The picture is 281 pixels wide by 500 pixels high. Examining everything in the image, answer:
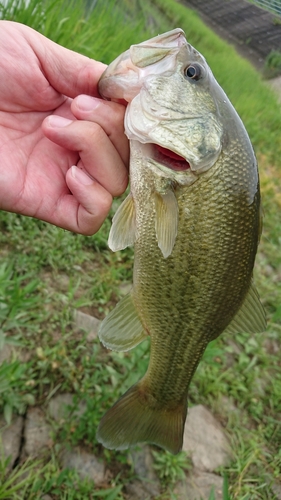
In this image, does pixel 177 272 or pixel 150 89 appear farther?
pixel 177 272

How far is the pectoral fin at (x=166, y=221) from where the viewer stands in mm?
1305

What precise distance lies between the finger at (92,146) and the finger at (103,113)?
2 cm

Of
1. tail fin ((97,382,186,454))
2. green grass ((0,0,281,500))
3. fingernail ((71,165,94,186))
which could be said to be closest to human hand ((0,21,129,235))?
fingernail ((71,165,94,186))

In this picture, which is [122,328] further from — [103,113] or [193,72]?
[193,72]

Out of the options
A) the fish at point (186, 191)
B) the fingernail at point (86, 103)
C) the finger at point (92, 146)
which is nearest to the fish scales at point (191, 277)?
the fish at point (186, 191)

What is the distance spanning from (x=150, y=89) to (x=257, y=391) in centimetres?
203

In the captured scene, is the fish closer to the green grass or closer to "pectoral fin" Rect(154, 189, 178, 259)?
"pectoral fin" Rect(154, 189, 178, 259)

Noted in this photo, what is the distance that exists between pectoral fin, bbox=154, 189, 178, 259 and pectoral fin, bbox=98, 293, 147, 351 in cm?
30

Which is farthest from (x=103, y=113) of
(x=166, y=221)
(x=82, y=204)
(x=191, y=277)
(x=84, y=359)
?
(x=84, y=359)

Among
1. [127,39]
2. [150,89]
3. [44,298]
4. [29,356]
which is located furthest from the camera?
[127,39]

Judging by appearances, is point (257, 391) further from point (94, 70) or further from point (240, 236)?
point (94, 70)

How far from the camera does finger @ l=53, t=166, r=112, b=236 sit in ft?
4.68

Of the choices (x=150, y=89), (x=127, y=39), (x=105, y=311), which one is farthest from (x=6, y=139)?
(x=127, y=39)

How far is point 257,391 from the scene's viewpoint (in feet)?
8.65
